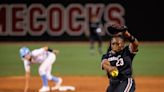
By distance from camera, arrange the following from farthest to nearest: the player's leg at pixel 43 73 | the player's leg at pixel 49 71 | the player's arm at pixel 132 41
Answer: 1. the player's leg at pixel 49 71
2. the player's leg at pixel 43 73
3. the player's arm at pixel 132 41

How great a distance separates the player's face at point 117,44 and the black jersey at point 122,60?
0.15 meters

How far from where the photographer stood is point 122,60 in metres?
9.34

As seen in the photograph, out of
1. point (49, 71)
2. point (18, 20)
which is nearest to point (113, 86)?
point (49, 71)

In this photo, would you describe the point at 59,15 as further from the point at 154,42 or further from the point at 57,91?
the point at 57,91

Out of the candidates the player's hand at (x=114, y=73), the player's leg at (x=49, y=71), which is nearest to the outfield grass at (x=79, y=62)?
the player's leg at (x=49, y=71)

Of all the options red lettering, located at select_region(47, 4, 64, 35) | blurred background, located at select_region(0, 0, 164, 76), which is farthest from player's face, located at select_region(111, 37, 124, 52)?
red lettering, located at select_region(47, 4, 64, 35)

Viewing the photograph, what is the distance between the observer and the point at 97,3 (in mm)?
33562

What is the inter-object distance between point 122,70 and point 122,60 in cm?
19

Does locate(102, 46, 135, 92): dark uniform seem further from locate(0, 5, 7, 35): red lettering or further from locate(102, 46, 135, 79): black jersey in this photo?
locate(0, 5, 7, 35): red lettering

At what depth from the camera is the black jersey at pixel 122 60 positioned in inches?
367

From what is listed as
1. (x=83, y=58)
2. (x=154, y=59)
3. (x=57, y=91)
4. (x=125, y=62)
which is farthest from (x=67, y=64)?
(x=125, y=62)

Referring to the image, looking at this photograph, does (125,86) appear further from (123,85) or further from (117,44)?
(117,44)

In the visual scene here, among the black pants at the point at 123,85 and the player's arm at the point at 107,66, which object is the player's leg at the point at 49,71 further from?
the player's arm at the point at 107,66

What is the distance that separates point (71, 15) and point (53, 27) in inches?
54.9
